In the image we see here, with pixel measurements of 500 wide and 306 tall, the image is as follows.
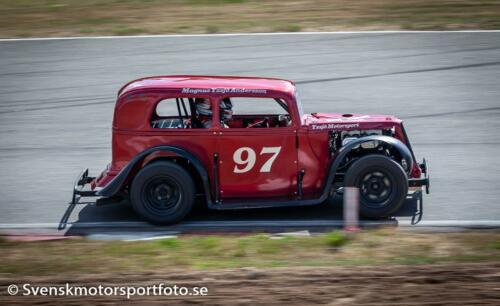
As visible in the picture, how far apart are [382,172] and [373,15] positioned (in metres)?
11.8

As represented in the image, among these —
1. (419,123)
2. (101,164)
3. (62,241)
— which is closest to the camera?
(62,241)

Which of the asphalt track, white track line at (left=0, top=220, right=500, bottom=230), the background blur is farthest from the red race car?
the background blur

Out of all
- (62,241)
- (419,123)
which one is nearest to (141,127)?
(62,241)

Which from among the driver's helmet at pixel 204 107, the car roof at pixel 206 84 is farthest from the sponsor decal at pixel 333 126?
the driver's helmet at pixel 204 107

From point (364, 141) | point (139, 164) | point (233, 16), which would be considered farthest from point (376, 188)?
point (233, 16)

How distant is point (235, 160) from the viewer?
1072cm

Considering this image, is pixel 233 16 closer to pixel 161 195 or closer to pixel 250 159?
pixel 250 159

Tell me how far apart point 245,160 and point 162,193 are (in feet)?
3.57

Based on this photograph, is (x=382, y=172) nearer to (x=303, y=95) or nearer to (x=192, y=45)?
(x=303, y=95)

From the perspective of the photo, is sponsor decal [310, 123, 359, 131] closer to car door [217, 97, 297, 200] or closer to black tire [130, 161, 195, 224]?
car door [217, 97, 297, 200]

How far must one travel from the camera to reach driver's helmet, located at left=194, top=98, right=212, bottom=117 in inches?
429

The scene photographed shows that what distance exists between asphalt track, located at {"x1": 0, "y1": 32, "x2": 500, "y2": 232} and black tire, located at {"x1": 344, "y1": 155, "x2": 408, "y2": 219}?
0.38 metres

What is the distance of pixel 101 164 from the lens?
1318cm

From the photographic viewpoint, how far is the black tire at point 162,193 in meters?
10.6
